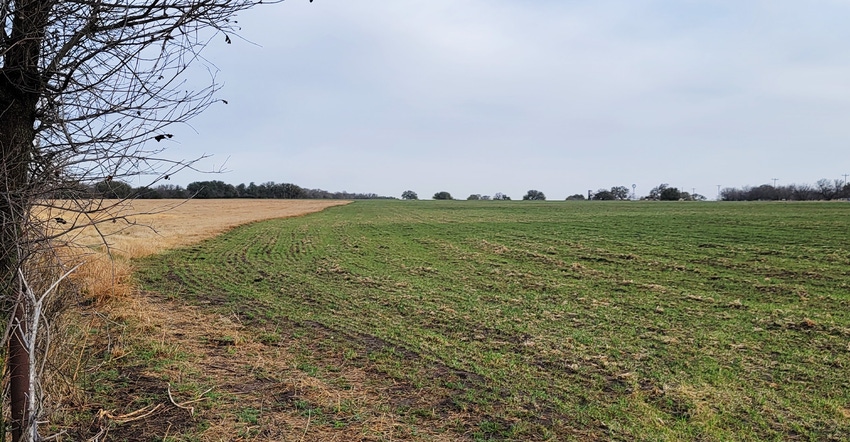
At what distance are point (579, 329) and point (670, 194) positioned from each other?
131 meters

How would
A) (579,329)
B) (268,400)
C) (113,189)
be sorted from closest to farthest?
(113,189)
(268,400)
(579,329)

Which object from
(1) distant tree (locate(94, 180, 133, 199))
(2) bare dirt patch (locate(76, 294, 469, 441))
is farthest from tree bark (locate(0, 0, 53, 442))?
(2) bare dirt patch (locate(76, 294, 469, 441))

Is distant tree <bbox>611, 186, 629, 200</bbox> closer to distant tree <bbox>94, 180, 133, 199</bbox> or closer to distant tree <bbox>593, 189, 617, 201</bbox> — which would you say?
distant tree <bbox>593, 189, 617, 201</bbox>

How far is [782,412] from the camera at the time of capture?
4824 millimetres

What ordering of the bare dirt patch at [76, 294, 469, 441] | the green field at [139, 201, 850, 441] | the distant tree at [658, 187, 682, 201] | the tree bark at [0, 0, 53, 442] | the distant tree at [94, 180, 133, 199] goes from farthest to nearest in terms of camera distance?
the distant tree at [658, 187, 682, 201], the green field at [139, 201, 850, 441], the bare dirt patch at [76, 294, 469, 441], the distant tree at [94, 180, 133, 199], the tree bark at [0, 0, 53, 442]

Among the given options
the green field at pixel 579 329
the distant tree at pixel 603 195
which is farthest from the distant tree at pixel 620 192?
the green field at pixel 579 329

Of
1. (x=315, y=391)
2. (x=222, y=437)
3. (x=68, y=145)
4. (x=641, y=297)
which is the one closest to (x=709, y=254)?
(x=641, y=297)

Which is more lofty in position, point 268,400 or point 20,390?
point 20,390

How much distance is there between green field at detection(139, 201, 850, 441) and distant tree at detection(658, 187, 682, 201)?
11515cm

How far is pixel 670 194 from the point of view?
406 feet

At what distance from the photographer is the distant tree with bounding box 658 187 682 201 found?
401ft

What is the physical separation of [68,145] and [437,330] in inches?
224

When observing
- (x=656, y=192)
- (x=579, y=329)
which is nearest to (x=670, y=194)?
(x=656, y=192)

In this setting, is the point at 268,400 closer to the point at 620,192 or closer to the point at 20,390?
the point at 20,390
